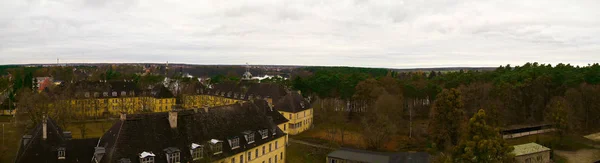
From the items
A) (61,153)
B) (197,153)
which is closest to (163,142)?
(197,153)

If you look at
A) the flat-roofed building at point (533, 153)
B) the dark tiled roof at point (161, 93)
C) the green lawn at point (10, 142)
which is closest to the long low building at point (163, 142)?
the green lawn at point (10, 142)

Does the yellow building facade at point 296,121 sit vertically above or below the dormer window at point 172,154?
below

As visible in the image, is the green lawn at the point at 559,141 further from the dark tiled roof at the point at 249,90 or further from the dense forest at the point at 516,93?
the dark tiled roof at the point at 249,90

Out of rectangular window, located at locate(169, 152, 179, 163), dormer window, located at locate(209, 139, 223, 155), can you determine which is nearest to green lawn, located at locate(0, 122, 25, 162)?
rectangular window, located at locate(169, 152, 179, 163)

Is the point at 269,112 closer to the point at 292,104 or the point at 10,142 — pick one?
the point at 292,104

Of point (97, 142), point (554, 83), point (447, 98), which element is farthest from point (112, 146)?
point (554, 83)

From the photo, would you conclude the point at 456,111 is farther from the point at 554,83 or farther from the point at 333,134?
the point at 554,83

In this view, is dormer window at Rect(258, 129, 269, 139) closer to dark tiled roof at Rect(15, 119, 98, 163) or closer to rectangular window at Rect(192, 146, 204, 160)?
rectangular window at Rect(192, 146, 204, 160)
